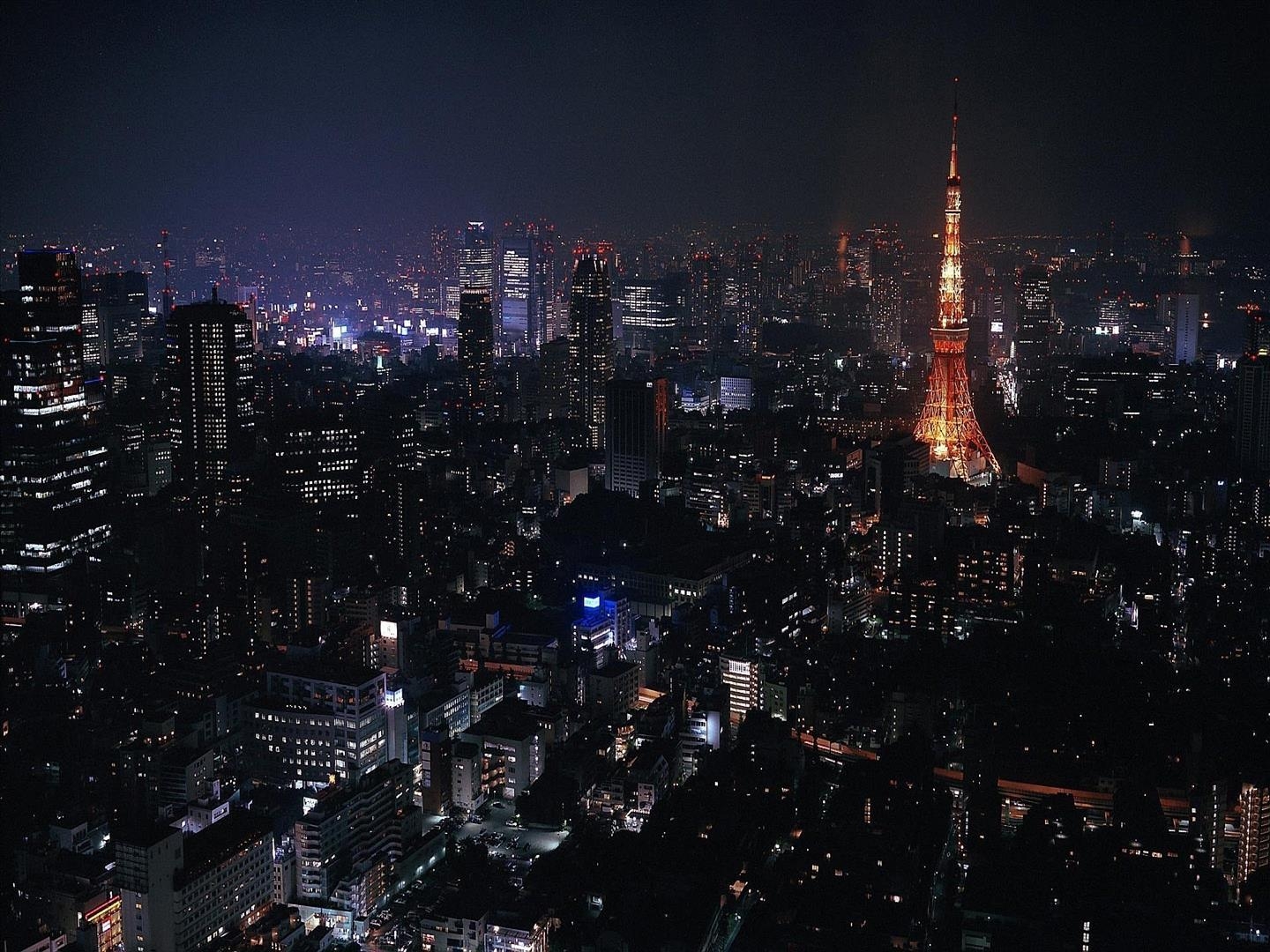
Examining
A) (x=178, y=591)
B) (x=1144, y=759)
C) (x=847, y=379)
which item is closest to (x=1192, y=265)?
(x=847, y=379)

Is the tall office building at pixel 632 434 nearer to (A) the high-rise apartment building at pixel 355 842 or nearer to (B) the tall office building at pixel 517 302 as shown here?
(B) the tall office building at pixel 517 302

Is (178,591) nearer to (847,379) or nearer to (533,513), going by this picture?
(533,513)

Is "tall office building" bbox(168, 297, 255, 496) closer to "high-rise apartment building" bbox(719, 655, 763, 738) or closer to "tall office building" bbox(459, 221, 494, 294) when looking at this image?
"tall office building" bbox(459, 221, 494, 294)

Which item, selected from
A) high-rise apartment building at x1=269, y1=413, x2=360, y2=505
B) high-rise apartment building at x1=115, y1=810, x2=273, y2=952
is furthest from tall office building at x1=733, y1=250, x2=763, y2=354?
high-rise apartment building at x1=115, y1=810, x2=273, y2=952

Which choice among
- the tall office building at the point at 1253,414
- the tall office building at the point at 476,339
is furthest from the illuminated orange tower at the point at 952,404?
the tall office building at the point at 476,339

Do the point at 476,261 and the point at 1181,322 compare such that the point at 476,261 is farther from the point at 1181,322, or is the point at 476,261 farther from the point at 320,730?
the point at 320,730
